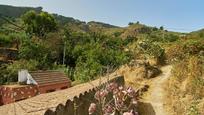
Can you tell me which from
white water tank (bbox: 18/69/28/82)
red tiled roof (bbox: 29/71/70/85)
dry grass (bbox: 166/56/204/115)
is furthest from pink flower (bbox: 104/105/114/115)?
white water tank (bbox: 18/69/28/82)

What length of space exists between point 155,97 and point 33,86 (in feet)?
17.6

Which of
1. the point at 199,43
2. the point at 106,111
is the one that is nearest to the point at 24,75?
the point at 199,43

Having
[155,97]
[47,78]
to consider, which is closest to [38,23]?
[47,78]

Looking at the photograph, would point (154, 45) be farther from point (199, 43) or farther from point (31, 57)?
point (31, 57)

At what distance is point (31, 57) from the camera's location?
31.3 metres

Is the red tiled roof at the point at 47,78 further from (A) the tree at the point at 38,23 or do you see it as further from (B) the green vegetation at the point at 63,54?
(A) the tree at the point at 38,23

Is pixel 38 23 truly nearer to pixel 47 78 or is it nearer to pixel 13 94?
pixel 47 78

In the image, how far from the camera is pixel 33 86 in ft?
54.1

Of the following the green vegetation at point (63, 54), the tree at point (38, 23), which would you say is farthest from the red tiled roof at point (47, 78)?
the tree at point (38, 23)

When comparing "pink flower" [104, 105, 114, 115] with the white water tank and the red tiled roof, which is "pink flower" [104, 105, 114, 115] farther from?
the white water tank

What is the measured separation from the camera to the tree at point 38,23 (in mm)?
45550

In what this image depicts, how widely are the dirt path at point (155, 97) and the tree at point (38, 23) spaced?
28.3m

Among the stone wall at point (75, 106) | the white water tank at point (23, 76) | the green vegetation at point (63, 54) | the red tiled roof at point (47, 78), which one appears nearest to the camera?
the stone wall at point (75, 106)

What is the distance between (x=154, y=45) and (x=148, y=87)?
8166 mm
